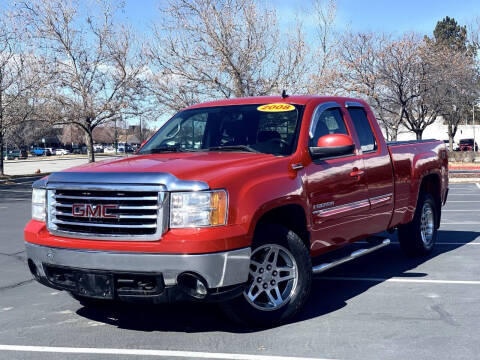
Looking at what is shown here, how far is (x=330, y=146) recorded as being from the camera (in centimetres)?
534

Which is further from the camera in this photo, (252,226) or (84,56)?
(84,56)

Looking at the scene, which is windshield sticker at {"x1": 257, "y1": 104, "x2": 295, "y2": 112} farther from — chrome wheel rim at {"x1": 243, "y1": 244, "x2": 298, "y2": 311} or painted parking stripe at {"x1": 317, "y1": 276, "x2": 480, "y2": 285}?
painted parking stripe at {"x1": 317, "y1": 276, "x2": 480, "y2": 285}

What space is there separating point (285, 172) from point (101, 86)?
3118 centimetres

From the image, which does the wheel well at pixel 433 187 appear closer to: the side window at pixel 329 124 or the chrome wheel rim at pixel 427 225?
the chrome wheel rim at pixel 427 225

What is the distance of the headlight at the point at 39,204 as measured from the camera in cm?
488

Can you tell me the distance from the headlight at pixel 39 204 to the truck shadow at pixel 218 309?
3.47 ft

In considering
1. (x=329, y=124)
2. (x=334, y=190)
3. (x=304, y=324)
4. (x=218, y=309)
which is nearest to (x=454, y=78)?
(x=329, y=124)

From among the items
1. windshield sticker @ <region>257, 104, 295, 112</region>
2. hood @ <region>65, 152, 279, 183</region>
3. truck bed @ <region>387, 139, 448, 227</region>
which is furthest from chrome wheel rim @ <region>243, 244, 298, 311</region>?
truck bed @ <region>387, 139, 448, 227</region>

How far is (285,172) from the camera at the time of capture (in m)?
4.98

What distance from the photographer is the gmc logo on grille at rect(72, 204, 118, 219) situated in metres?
4.39

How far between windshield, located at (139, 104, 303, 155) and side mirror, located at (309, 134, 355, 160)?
224mm

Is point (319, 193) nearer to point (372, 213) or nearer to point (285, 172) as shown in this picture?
point (285, 172)

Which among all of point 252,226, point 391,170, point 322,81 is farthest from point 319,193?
point 322,81

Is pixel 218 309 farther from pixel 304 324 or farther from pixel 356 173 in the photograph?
pixel 356 173
